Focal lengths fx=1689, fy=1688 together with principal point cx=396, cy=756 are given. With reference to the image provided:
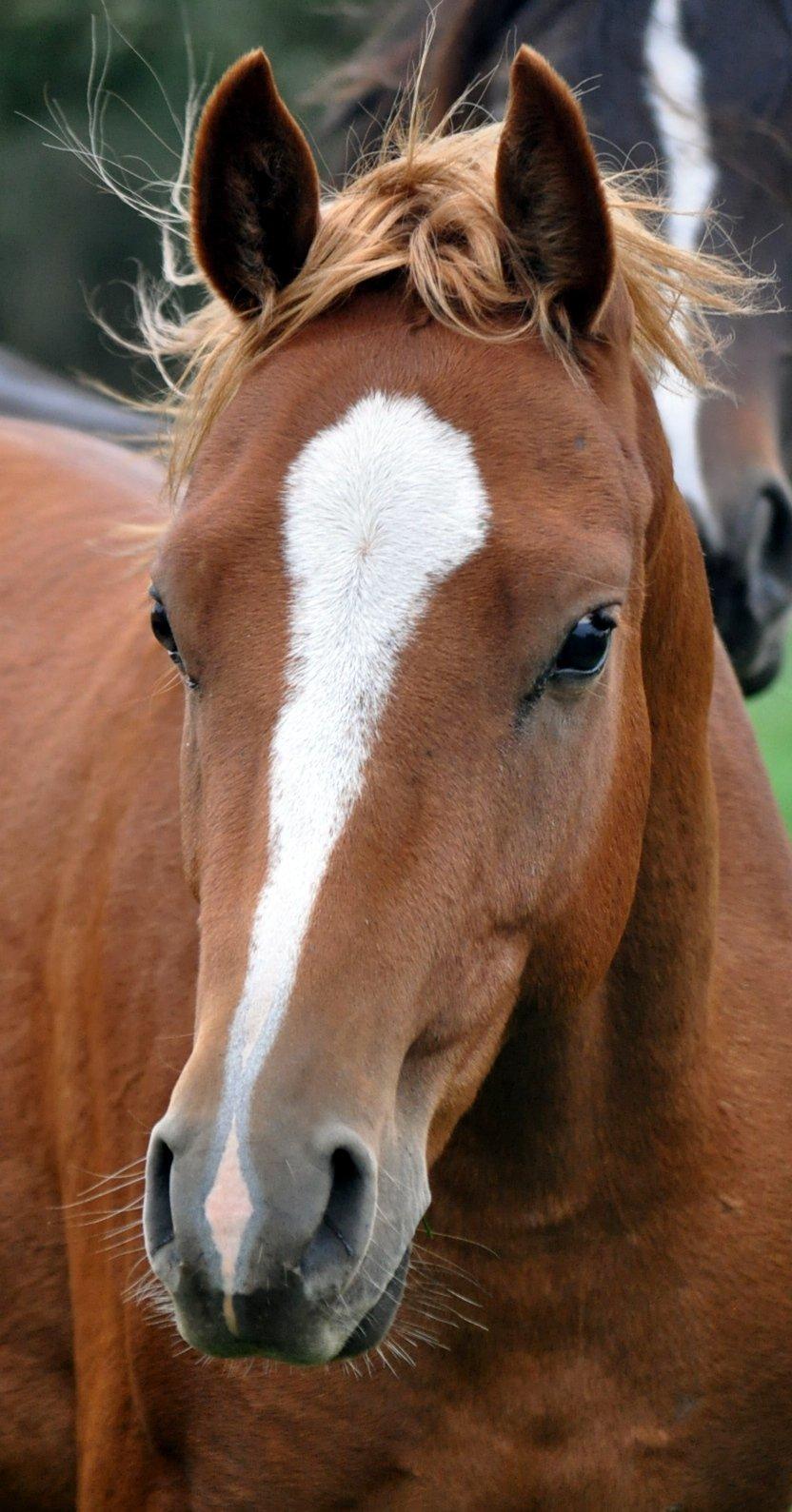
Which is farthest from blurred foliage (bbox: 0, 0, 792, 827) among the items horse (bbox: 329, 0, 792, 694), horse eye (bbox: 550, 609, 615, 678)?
horse eye (bbox: 550, 609, 615, 678)

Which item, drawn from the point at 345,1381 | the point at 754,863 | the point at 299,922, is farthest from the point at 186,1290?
the point at 754,863

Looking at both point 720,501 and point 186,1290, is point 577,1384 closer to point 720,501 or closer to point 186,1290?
point 186,1290

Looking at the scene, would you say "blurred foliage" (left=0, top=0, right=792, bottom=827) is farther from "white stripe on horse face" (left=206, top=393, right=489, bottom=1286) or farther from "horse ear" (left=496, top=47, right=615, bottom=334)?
"white stripe on horse face" (left=206, top=393, right=489, bottom=1286)

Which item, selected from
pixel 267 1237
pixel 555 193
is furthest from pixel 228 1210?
pixel 555 193

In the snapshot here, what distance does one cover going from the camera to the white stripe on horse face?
1.74 meters

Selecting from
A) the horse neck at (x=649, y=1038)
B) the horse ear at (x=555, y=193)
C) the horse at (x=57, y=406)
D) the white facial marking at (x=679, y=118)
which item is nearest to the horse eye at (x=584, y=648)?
the horse neck at (x=649, y=1038)

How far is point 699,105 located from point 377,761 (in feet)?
10.3

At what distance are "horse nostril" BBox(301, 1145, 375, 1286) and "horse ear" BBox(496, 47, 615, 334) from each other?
43.4 inches

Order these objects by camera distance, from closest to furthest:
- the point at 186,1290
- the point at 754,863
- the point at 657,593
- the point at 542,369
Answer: the point at 186,1290 < the point at 542,369 < the point at 657,593 < the point at 754,863

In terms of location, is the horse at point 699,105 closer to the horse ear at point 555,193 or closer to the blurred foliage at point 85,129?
the horse ear at point 555,193

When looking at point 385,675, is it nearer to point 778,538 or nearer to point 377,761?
point 377,761

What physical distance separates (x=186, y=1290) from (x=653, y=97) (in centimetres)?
360

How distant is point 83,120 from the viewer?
14008 millimetres

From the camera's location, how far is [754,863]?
2785mm
